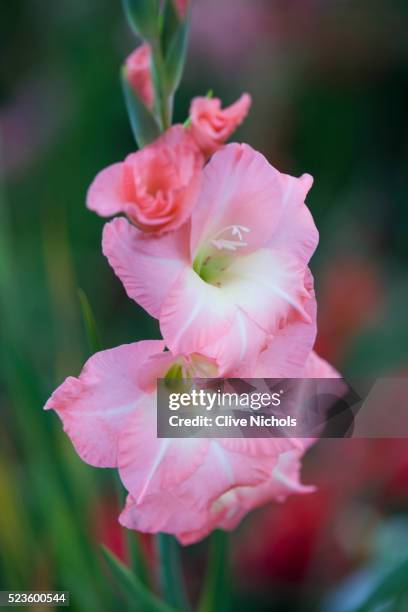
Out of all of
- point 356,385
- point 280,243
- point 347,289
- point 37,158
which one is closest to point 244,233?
point 280,243

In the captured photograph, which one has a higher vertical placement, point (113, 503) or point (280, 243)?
point (280, 243)

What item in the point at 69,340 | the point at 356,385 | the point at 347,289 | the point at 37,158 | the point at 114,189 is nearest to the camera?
the point at 114,189

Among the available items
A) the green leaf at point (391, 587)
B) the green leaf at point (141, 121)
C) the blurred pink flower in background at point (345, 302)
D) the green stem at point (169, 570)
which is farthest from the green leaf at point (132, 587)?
the blurred pink flower in background at point (345, 302)

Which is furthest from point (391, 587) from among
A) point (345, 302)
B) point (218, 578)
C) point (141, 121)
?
point (345, 302)

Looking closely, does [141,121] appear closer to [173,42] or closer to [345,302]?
[173,42]

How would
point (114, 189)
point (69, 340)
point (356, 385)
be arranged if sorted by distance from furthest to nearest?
point (69, 340) < point (356, 385) < point (114, 189)

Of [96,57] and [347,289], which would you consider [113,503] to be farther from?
[96,57]

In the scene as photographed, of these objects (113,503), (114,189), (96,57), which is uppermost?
(96,57)
